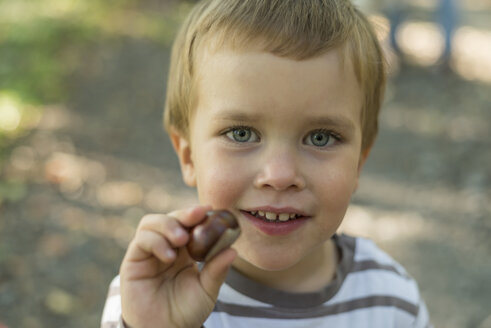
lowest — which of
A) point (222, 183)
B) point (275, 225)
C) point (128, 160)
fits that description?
point (128, 160)

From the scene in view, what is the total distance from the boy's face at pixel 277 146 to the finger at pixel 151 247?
233mm

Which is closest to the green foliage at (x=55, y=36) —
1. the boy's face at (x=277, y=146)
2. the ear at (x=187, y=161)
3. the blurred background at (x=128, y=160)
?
the blurred background at (x=128, y=160)

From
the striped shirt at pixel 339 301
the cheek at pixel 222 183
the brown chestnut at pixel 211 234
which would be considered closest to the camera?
the brown chestnut at pixel 211 234

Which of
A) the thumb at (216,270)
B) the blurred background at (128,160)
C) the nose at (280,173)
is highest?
the nose at (280,173)

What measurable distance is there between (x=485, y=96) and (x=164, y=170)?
347 centimetres

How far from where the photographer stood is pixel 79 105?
5277 millimetres

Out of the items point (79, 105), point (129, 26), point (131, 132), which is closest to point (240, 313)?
point (131, 132)

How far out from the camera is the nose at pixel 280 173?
1.44 meters

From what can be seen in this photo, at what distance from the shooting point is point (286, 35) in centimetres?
149

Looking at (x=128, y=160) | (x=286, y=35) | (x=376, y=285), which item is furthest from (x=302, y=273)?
(x=128, y=160)

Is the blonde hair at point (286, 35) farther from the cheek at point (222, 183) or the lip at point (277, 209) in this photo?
the lip at point (277, 209)

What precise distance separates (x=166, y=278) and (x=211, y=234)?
0.76ft

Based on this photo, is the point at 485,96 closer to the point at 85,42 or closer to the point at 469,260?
the point at 469,260

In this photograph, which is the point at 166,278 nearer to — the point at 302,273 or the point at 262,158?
the point at 262,158
